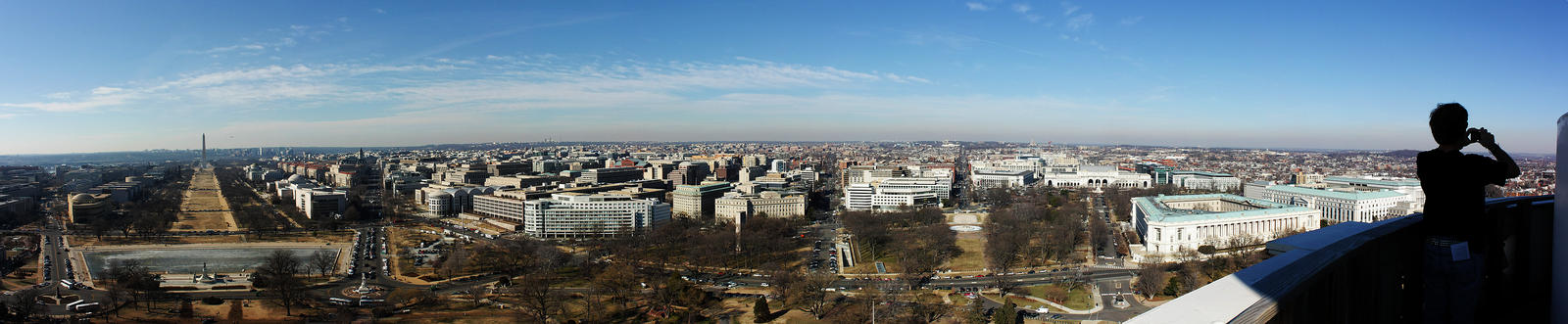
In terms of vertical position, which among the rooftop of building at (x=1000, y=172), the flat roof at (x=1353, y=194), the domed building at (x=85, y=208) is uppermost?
the flat roof at (x=1353, y=194)

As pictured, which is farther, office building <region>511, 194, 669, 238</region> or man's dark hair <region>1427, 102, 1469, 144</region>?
office building <region>511, 194, 669, 238</region>

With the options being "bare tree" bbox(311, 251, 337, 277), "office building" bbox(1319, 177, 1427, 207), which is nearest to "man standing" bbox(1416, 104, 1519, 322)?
"bare tree" bbox(311, 251, 337, 277)

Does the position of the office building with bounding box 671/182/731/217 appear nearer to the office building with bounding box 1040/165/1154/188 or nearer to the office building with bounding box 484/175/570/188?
the office building with bounding box 484/175/570/188

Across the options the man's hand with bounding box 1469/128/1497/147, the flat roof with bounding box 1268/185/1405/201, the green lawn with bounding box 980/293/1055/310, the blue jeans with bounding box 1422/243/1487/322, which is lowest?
the green lawn with bounding box 980/293/1055/310

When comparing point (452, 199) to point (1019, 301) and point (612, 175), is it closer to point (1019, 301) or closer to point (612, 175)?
point (612, 175)

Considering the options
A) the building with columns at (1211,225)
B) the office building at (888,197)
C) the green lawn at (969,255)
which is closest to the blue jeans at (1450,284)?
the green lawn at (969,255)

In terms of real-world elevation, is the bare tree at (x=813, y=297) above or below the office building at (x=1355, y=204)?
below

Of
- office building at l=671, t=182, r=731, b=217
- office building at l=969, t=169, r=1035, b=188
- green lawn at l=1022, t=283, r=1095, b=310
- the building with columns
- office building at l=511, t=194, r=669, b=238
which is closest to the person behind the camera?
green lawn at l=1022, t=283, r=1095, b=310

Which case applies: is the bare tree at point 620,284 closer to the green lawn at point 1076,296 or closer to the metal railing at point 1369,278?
the green lawn at point 1076,296
